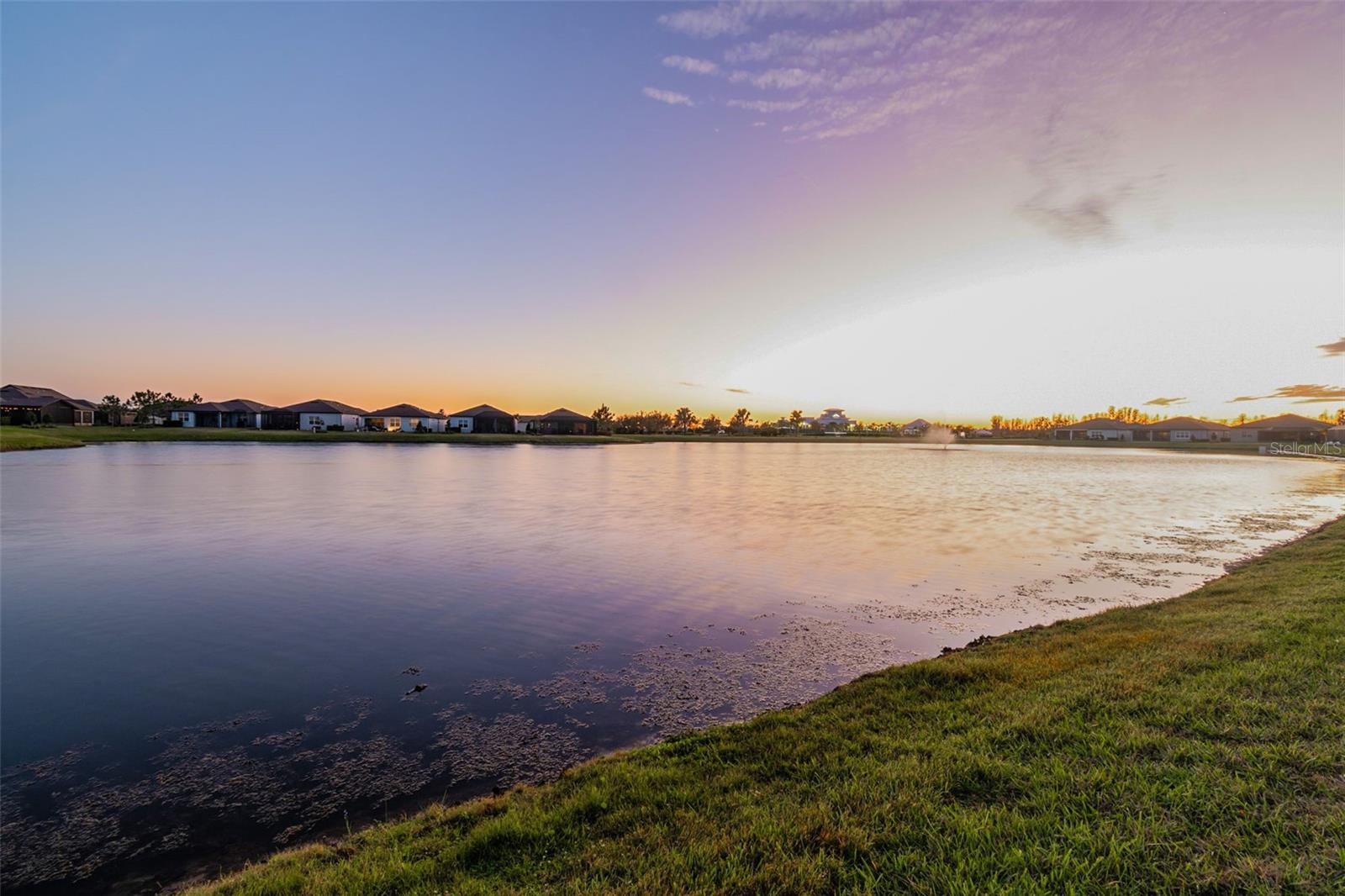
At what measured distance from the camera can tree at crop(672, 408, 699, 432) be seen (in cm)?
14900

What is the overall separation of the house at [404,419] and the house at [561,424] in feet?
41.9

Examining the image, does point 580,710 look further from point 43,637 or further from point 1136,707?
point 43,637

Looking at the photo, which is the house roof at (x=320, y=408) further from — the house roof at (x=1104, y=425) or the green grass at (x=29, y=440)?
the house roof at (x=1104, y=425)

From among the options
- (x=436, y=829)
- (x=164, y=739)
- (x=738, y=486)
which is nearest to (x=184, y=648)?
(x=164, y=739)

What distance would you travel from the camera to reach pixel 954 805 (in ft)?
12.8

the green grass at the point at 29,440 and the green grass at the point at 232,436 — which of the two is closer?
the green grass at the point at 29,440

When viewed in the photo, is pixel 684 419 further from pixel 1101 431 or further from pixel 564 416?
pixel 1101 431

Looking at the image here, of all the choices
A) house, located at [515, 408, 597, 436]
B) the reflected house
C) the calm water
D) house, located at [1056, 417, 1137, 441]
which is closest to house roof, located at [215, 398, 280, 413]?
the reflected house

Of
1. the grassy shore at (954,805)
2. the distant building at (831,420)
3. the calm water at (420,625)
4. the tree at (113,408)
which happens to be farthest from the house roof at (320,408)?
the distant building at (831,420)

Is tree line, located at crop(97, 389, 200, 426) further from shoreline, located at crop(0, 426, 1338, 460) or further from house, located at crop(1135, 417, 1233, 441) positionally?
house, located at crop(1135, 417, 1233, 441)

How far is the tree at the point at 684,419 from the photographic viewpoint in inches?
5866

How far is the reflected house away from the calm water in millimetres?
71257

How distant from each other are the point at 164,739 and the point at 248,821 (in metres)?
2.12

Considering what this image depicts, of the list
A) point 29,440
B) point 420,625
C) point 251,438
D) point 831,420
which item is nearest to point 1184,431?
point 831,420
